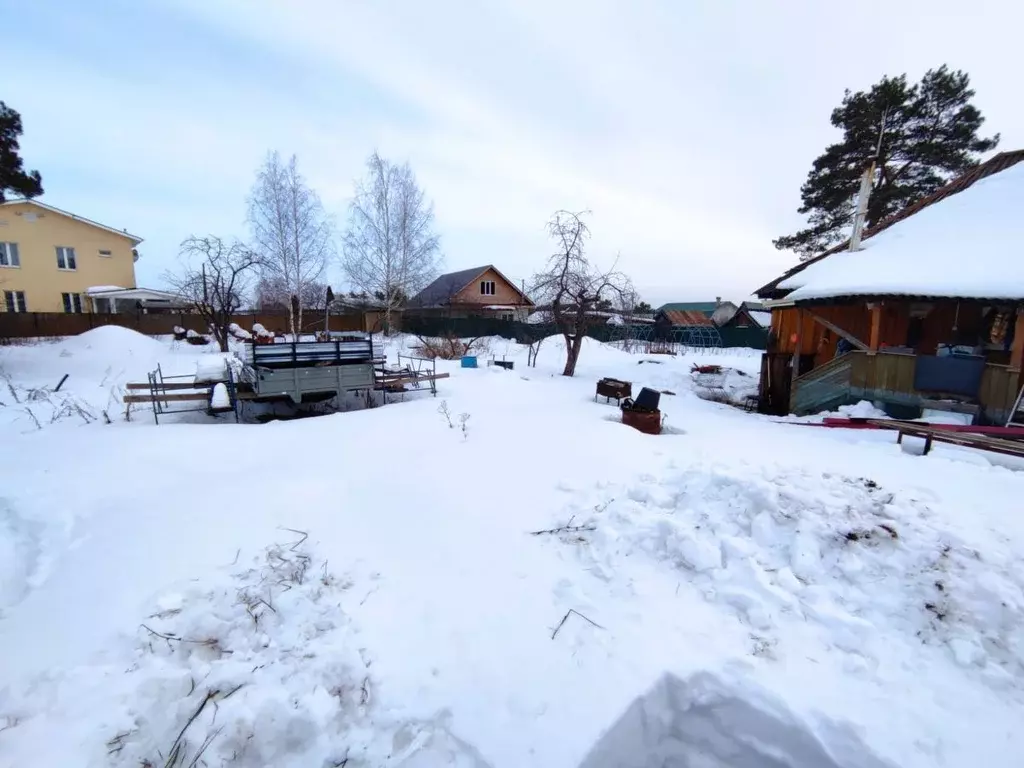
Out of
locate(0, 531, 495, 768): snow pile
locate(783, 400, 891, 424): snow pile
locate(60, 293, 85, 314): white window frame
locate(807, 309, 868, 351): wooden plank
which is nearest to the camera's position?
locate(0, 531, 495, 768): snow pile

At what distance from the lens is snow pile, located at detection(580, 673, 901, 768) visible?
254 centimetres

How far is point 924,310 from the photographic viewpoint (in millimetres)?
12109

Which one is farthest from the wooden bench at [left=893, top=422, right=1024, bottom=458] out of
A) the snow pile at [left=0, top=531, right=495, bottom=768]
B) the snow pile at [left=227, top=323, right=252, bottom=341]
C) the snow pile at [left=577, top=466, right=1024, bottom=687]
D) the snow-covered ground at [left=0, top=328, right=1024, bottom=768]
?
the snow pile at [left=227, top=323, right=252, bottom=341]

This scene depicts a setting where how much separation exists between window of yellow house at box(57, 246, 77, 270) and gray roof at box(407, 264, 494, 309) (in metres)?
21.0

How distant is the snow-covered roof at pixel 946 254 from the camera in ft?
28.2

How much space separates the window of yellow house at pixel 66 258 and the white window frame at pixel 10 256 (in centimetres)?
169

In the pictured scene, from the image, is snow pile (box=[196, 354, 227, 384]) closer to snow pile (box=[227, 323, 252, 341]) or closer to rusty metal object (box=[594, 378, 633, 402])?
rusty metal object (box=[594, 378, 633, 402])

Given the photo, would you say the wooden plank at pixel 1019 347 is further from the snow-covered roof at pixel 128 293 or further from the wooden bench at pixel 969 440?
the snow-covered roof at pixel 128 293

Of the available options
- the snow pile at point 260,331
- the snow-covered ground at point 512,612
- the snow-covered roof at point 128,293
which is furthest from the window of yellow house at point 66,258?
the snow-covered ground at point 512,612

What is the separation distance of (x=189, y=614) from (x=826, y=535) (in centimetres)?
510

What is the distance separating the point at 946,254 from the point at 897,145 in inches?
502

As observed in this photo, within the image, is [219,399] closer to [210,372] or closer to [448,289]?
[210,372]

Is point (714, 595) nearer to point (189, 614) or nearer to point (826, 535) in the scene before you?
point (826, 535)

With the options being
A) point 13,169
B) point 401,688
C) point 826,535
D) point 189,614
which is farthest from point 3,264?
point 826,535
